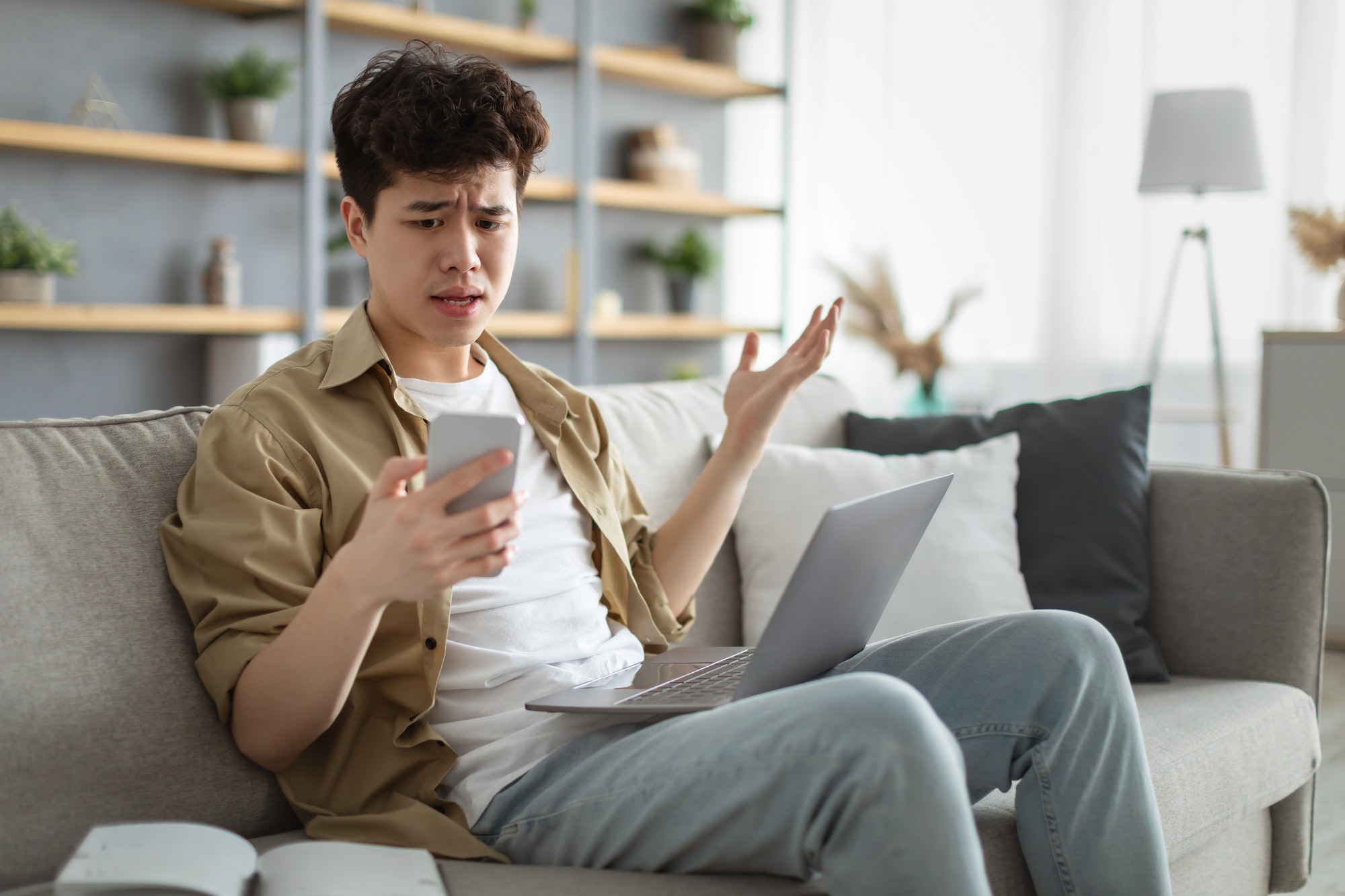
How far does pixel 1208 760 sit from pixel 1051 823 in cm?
42

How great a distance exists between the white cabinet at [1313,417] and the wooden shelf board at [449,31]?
7.98 feet

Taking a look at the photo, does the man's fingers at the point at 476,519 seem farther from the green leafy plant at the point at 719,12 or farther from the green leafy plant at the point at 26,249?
the green leafy plant at the point at 719,12

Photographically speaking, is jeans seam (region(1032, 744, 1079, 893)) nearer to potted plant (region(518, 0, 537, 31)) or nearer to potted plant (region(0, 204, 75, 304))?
potted plant (region(0, 204, 75, 304))

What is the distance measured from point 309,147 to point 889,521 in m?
2.77

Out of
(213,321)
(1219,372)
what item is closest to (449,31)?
(213,321)

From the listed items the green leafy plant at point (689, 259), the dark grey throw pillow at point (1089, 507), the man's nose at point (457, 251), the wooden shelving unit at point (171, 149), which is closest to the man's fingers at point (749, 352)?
the man's nose at point (457, 251)

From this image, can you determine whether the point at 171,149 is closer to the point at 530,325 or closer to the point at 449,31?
the point at 449,31

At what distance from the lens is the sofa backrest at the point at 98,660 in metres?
1.16

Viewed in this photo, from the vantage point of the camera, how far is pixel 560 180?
421 cm

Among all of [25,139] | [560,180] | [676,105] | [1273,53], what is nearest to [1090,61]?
[1273,53]

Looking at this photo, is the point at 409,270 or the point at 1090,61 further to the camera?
the point at 1090,61

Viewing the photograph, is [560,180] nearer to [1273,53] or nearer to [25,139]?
[25,139]

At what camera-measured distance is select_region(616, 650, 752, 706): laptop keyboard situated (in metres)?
1.21

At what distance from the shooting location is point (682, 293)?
479 cm
